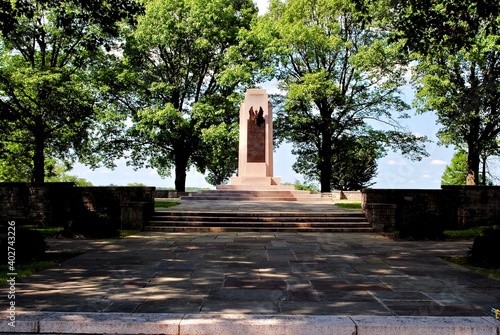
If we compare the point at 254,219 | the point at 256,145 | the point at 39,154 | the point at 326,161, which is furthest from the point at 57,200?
the point at 326,161

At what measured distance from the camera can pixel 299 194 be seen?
25172 millimetres

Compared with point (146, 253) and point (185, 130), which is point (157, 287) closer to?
point (146, 253)

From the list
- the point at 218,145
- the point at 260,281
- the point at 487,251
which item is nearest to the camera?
the point at 260,281

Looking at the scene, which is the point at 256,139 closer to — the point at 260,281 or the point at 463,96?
the point at 463,96

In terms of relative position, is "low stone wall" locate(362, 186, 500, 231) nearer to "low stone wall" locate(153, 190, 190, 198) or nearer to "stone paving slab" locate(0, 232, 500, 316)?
"stone paving slab" locate(0, 232, 500, 316)

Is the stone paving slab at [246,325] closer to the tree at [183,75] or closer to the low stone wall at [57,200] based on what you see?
the low stone wall at [57,200]

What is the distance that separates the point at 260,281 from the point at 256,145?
20987 millimetres

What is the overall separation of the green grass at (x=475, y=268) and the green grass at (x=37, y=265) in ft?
28.2

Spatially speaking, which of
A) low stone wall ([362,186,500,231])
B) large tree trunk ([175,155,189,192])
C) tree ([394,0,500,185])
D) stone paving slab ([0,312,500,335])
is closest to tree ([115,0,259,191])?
large tree trunk ([175,155,189,192])

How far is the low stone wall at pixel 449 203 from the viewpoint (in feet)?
52.0

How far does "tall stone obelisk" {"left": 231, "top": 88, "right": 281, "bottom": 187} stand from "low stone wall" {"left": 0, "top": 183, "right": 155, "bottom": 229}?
39.5 feet

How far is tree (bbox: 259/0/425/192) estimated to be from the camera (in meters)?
31.2

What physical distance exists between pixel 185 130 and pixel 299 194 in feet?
35.7

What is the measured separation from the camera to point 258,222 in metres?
14.9
